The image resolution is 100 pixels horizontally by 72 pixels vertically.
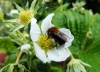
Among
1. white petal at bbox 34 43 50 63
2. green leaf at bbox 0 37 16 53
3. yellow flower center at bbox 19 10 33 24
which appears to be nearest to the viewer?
white petal at bbox 34 43 50 63

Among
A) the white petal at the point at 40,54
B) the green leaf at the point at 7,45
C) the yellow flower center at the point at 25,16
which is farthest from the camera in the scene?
the green leaf at the point at 7,45

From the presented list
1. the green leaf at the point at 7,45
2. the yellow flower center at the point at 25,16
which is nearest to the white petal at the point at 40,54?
the yellow flower center at the point at 25,16

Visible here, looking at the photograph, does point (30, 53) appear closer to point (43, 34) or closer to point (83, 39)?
point (43, 34)

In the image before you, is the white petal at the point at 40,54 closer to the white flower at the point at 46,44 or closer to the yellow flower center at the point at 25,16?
the white flower at the point at 46,44

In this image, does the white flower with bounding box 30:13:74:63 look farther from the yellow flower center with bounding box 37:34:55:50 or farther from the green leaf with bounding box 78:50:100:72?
the green leaf with bounding box 78:50:100:72

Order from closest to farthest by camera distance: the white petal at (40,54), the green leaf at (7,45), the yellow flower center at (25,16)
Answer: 1. the white petal at (40,54)
2. the yellow flower center at (25,16)
3. the green leaf at (7,45)

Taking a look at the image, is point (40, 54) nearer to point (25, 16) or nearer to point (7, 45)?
point (25, 16)

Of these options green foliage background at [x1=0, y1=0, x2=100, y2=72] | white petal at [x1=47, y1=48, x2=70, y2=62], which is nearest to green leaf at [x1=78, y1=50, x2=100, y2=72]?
green foliage background at [x1=0, y1=0, x2=100, y2=72]
